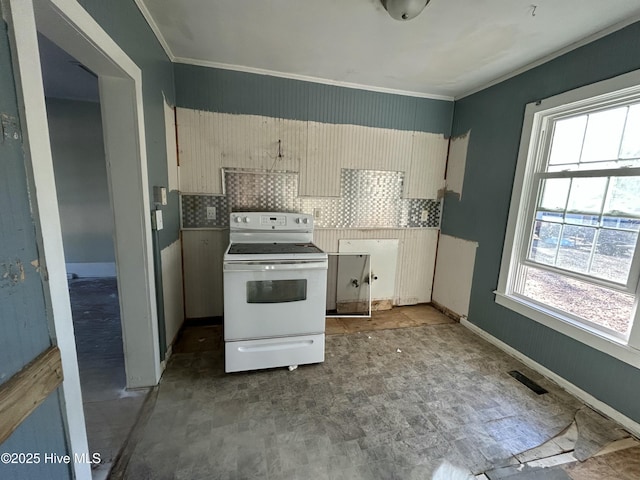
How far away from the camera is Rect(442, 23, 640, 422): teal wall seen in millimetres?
1736

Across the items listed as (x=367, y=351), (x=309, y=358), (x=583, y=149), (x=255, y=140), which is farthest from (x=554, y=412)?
(x=255, y=140)

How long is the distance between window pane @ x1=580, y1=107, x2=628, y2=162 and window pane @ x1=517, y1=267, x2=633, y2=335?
2.94ft

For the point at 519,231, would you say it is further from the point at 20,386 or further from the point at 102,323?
the point at 102,323

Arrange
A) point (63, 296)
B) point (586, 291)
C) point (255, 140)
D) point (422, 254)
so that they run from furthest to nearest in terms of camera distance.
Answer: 1. point (422, 254)
2. point (255, 140)
3. point (586, 291)
4. point (63, 296)

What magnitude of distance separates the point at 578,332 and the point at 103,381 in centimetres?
335

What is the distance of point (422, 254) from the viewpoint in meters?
3.35

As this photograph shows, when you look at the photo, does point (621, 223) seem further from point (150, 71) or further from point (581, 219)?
point (150, 71)

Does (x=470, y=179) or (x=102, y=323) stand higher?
(x=470, y=179)

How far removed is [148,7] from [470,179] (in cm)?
302

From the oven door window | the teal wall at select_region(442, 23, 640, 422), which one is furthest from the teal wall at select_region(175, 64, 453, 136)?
the oven door window

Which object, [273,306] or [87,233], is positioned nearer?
[273,306]

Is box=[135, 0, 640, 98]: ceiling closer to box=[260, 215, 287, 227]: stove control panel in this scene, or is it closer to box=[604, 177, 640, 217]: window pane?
box=[604, 177, 640, 217]: window pane

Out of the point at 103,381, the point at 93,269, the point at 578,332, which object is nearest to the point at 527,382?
the point at 578,332

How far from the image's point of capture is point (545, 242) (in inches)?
88.0
